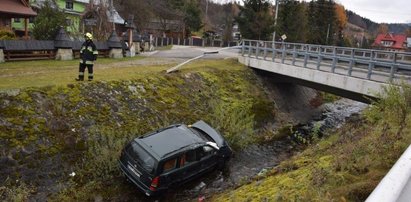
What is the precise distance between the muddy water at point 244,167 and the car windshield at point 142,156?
4.47 ft

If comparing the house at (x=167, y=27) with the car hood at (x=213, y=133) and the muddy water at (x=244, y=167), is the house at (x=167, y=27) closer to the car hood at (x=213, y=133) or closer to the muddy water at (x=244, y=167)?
the muddy water at (x=244, y=167)

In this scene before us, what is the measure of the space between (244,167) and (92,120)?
596 centimetres

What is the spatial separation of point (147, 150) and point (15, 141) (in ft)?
13.0

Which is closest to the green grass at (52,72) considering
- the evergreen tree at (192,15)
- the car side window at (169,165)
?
the car side window at (169,165)

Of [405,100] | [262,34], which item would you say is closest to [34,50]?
[405,100]

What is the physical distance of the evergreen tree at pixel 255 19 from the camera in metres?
31.2

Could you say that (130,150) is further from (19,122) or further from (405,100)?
(405,100)

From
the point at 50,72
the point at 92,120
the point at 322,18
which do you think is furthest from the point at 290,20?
the point at 92,120

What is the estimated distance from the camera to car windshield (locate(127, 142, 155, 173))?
9.36 meters

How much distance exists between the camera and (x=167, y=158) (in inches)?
373

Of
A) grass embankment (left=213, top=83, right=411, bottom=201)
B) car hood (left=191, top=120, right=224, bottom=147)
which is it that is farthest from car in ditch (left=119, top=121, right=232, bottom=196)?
grass embankment (left=213, top=83, right=411, bottom=201)

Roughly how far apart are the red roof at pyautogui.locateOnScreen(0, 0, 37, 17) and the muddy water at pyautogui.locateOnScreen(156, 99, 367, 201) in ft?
76.2

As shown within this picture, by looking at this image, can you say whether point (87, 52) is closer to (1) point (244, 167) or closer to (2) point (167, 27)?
(1) point (244, 167)

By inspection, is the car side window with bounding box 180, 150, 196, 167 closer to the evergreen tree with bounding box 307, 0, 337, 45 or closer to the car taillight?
the car taillight
